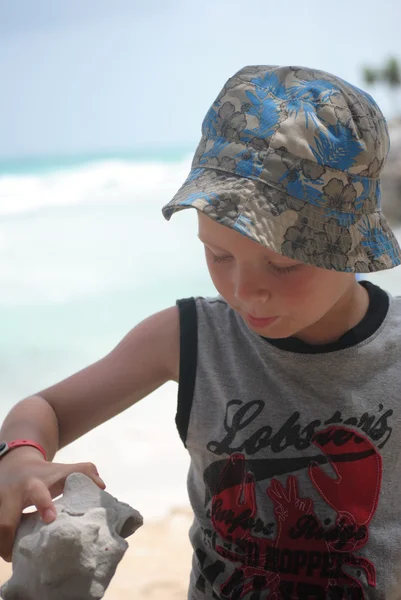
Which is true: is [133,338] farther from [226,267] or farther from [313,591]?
[313,591]

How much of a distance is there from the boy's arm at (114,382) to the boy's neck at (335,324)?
21 centimetres

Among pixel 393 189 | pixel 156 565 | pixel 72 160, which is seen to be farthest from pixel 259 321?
pixel 72 160

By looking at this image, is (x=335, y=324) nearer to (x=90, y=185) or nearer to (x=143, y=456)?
(x=143, y=456)

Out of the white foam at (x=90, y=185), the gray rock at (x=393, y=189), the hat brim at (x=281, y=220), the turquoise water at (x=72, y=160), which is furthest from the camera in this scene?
the turquoise water at (x=72, y=160)

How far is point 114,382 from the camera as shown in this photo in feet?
3.90

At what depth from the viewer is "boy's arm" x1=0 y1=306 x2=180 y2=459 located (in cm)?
116

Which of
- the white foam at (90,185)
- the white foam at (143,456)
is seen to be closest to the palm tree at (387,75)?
the white foam at (90,185)

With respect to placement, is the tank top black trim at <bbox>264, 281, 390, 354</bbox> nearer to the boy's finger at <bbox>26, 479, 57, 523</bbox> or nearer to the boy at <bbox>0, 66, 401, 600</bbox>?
the boy at <bbox>0, 66, 401, 600</bbox>

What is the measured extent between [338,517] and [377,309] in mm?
330

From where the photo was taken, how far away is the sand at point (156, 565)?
1873mm

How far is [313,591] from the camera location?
1.09 metres

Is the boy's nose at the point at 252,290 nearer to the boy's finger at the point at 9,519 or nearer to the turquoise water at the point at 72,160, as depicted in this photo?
the boy's finger at the point at 9,519

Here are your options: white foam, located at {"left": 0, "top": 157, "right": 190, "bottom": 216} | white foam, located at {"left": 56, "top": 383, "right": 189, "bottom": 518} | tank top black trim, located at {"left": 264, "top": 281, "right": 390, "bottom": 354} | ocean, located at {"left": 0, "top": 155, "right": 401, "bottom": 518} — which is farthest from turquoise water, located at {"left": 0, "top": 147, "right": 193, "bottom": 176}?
tank top black trim, located at {"left": 264, "top": 281, "right": 390, "bottom": 354}

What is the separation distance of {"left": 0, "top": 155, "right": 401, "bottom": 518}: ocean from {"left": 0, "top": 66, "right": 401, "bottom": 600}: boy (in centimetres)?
145
